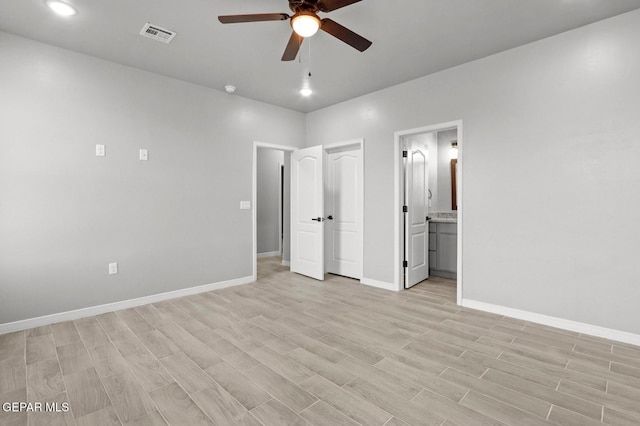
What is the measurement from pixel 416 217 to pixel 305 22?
3.27 m

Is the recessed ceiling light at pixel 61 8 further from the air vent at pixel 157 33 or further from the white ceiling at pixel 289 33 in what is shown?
the air vent at pixel 157 33

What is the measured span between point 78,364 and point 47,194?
1.84 m

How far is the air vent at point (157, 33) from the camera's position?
111 inches

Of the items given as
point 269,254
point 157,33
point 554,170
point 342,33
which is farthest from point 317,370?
point 269,254

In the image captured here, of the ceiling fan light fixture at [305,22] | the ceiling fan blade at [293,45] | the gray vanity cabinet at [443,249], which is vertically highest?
the ceiling fan blade at [293,45]

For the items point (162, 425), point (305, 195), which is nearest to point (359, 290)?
point (305, 195)

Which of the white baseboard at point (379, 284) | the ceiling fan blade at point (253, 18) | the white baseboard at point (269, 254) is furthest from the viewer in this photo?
the white baseboard at point (269, 254)

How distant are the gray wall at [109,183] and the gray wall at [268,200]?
239 cm

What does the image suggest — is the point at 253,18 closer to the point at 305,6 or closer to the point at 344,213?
the point at 305,6

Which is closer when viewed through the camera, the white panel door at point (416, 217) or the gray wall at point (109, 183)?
the gray wall at point (109, 183)

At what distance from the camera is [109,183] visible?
3510mm

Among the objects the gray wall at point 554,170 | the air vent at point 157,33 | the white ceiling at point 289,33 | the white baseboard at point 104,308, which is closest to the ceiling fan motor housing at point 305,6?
the white ceiling at point 289,33

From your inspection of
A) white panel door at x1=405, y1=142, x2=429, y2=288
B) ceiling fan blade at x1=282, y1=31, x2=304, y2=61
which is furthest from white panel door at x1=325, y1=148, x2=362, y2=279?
ceiling fan blade at x1=282, y1=31, x2=304, y2=61

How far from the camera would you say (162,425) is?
1700 millimetres
